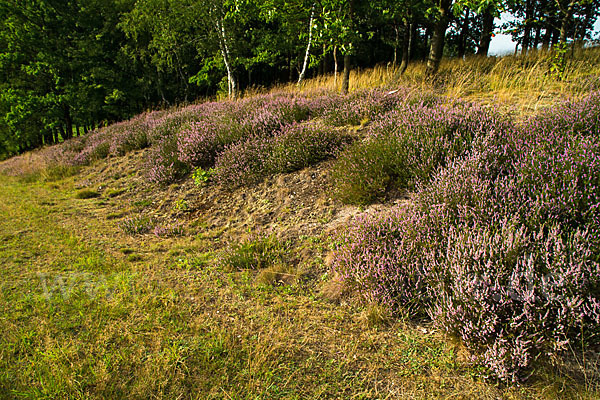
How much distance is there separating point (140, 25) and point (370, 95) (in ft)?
54.3

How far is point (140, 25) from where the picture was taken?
1716 cm

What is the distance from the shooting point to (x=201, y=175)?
6.46m

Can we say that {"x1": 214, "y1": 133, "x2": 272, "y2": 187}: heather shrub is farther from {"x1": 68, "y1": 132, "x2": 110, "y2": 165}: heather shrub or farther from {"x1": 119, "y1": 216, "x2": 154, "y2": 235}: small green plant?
{"x1": 68, "y1": 132, "x2": 110, "y2": 165}: heather shrub

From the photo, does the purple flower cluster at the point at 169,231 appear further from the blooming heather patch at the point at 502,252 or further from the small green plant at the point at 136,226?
the blooming heather patch at the point at 502,252

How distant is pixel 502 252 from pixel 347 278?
1.28 meters

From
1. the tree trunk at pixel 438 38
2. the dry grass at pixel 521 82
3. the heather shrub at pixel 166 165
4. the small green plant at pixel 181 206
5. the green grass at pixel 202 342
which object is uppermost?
the tree trunk at pixel 438 38

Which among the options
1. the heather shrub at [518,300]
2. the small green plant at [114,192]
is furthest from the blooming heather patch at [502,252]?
the small green plant at [114,192]

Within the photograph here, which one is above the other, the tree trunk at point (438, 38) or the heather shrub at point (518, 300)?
the tree trunk at point (438, 38)

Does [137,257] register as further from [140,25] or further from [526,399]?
[140,25]

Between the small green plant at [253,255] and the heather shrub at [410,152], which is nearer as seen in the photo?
the small green plant at [253,255]

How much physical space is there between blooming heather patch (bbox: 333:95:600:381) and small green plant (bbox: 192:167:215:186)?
4.05 metres

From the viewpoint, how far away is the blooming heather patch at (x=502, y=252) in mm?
1973

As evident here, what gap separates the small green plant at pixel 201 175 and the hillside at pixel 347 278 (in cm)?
77

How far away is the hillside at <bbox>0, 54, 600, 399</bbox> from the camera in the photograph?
6.64 feet
